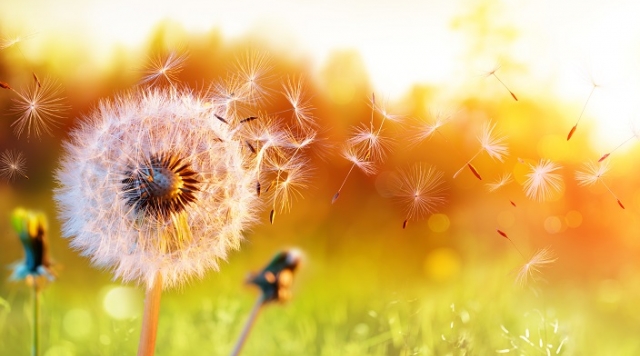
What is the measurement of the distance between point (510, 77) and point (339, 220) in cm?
41

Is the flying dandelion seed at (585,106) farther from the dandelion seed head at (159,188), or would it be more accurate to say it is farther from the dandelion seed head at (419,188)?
the dandelion seed head at (159,188)

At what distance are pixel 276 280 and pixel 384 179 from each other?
0.89 feet

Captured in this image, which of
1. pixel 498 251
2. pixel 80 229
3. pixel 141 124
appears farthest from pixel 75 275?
pixel 498 251

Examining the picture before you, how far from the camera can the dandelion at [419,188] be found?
3.60 ft

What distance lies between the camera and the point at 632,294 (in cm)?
119

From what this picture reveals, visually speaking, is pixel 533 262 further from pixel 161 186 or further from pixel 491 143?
pixel 161 186

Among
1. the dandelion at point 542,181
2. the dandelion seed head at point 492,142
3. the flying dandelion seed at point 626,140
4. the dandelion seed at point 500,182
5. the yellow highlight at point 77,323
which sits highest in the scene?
the yellow highlight at point 77,323

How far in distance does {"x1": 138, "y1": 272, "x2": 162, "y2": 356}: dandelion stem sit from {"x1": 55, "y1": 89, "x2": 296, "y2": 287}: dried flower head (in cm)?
2

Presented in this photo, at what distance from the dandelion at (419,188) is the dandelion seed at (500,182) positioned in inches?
3.6

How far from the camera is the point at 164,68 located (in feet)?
3.44

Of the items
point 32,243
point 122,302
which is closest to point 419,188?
point 122,302

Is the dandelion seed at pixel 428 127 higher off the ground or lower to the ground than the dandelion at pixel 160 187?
lower

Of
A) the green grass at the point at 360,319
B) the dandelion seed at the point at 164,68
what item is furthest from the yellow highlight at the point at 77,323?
the dandelion seed at the point at 164,68

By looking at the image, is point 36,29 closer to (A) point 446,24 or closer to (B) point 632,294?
(A) point 446,24
